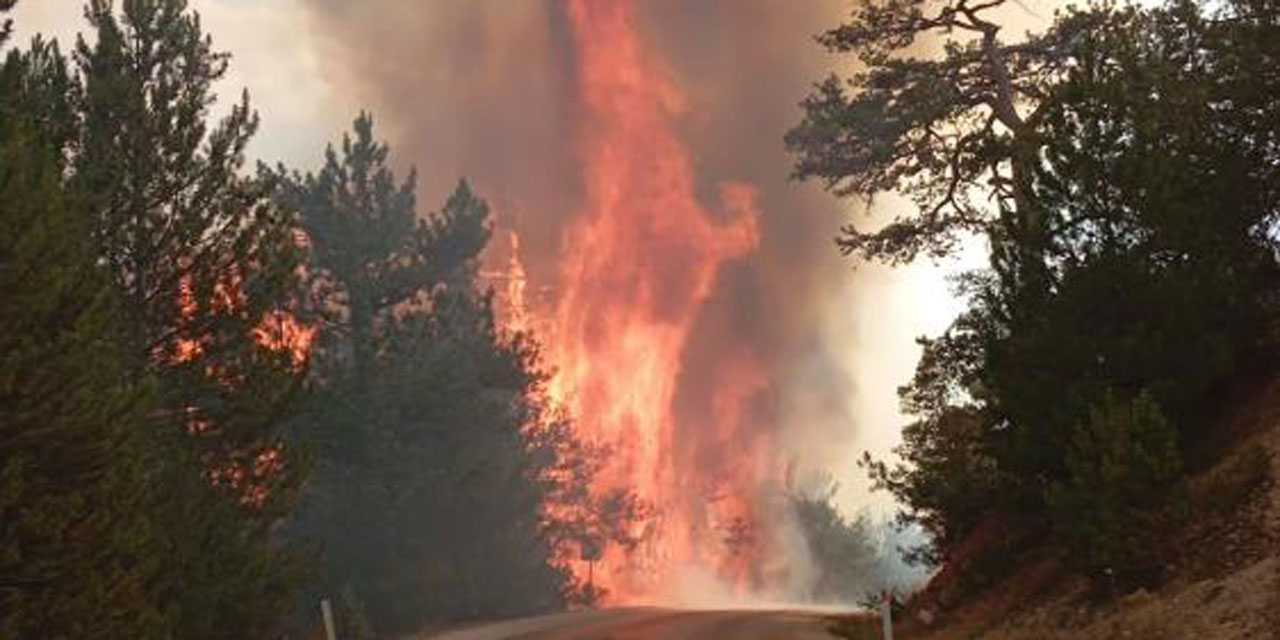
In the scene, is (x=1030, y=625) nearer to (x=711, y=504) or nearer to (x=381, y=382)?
(x=381, y=382)

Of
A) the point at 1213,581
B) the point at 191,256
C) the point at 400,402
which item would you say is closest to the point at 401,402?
the point at 400,402

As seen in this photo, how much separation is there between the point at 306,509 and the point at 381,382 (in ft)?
21.5

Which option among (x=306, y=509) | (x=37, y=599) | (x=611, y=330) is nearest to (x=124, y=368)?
(x=37, y=599)

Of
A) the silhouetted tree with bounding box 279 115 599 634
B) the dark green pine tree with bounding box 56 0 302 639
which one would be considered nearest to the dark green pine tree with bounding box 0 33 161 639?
the dark green pine tree with bounding box 56 0 302 639

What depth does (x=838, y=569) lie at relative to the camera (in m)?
95.2

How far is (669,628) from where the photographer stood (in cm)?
2392

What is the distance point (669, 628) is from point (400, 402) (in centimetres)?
1792

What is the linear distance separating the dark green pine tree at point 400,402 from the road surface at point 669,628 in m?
9.73

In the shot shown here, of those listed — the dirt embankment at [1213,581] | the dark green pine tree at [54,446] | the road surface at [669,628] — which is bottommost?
the road surface at [669,628]

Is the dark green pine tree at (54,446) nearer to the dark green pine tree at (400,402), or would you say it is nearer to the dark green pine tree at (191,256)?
the dark green pine tree at (191,256)

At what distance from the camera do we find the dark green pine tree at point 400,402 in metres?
39.6

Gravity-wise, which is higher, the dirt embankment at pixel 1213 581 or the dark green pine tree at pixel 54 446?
the dark green pine tree at pixel 54 446

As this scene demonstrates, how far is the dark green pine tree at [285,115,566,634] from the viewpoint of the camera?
39.6 metres

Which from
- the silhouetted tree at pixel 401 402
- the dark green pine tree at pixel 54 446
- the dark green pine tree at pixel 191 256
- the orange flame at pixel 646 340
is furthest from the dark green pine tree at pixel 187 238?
the orange flame at pixel 646 340
